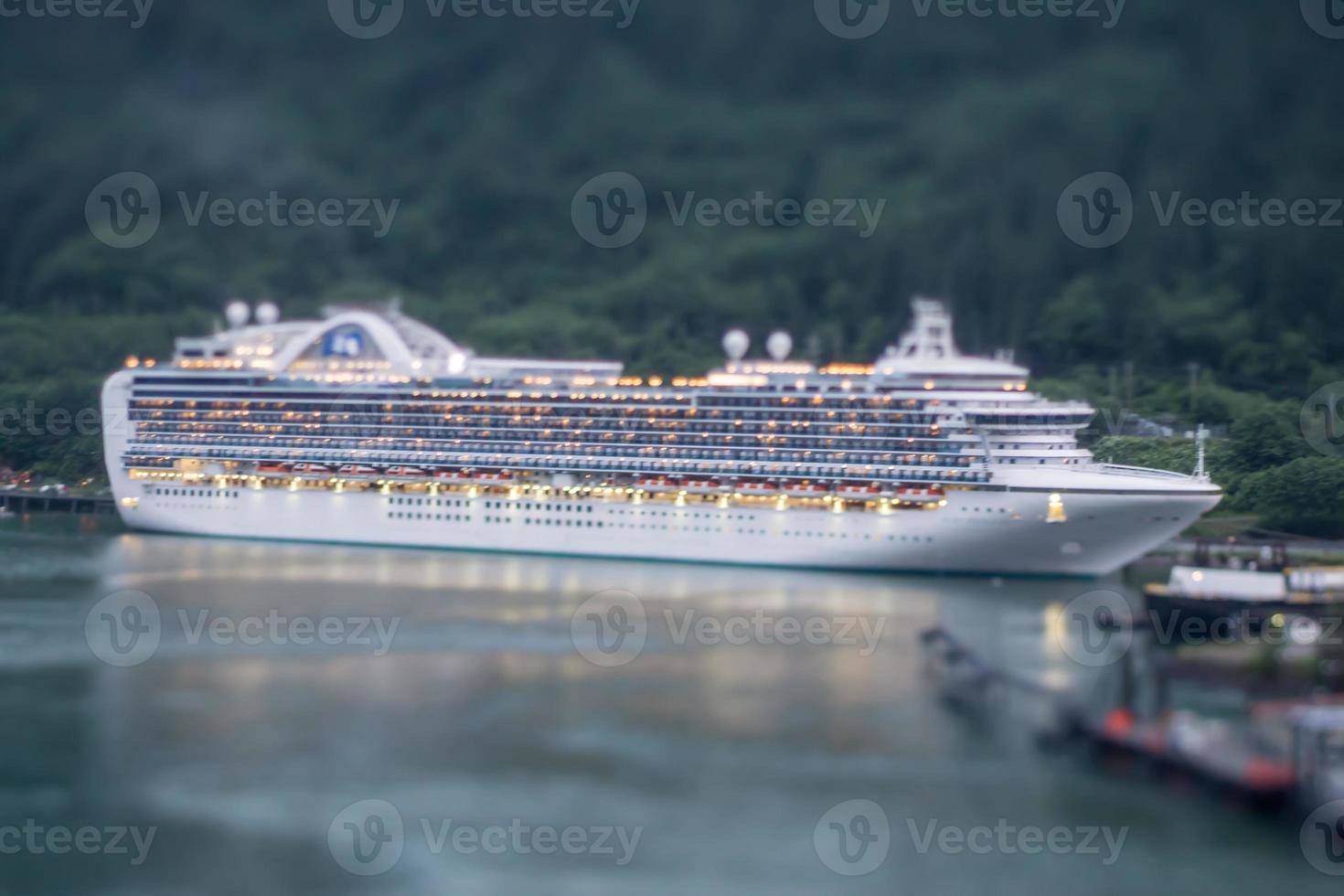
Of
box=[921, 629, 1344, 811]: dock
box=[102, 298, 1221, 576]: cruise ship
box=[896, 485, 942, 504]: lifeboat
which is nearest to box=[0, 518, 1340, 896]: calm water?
box=[921, 629, 1344, 811]: dock

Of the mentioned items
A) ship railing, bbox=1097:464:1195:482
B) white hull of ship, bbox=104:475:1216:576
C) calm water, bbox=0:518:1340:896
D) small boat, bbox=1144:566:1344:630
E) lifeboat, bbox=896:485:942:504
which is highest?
ship railing, bbox=1097:464:1195:482

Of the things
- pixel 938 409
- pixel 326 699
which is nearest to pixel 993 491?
pixel 938 409

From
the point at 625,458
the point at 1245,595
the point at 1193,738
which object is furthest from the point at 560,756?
the point at 625,458

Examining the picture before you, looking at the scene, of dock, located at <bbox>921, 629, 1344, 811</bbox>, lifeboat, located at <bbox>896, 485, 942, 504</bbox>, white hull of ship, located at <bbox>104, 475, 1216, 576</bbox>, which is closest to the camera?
dock, located at <bbox>921, 629, 1344, 811</bbox>

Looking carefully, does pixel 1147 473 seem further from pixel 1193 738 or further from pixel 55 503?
pixel 55 503

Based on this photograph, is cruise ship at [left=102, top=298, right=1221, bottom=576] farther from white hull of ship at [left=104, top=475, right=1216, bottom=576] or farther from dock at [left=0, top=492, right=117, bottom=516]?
dock at [left=0, top=492, right=117, bottom=516]

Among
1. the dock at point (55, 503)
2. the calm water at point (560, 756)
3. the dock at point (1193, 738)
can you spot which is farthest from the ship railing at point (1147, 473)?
the dock at point (55, 503)

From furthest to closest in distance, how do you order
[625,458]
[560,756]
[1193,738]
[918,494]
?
[625,458], [918,494], [560,756], [1193,738]
